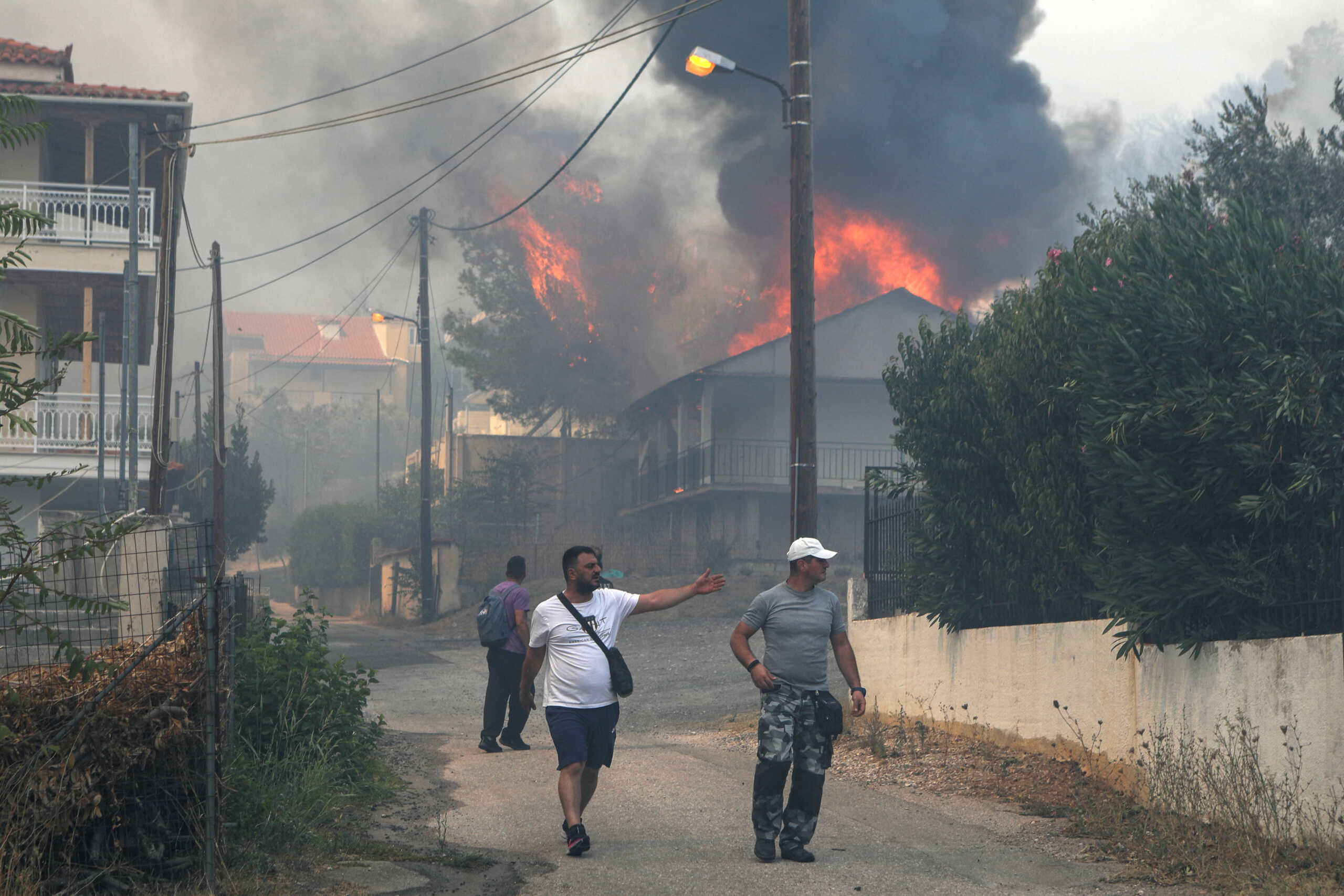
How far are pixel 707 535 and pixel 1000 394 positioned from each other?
24.4m

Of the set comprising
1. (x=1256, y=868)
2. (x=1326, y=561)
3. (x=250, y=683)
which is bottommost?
(x=1256, y=868)

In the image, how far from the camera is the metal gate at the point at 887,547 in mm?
12000

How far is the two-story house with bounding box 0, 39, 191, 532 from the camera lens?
2375cm

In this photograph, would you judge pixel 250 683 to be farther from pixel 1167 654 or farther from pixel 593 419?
pixel 593 419

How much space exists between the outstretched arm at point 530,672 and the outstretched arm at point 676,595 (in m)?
0.59

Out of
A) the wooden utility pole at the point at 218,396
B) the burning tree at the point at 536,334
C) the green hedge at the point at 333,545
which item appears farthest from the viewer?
the green hedge at the point at 333,545

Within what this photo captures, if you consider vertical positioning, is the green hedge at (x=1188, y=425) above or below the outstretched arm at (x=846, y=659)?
above

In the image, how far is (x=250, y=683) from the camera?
805 centimetres

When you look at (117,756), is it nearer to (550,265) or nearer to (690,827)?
(690,827)

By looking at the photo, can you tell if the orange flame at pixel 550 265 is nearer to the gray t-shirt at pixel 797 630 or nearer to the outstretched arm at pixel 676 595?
the outstretched arm at pixel 676 595

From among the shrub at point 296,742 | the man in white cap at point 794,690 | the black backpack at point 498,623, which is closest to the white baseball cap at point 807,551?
the man in white cap at point 794,690

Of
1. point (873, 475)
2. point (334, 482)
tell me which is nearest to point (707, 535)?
point (873, 475)

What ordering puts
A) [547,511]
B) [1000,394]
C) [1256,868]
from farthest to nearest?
[547,511]
[1000,394]
[1256,868]

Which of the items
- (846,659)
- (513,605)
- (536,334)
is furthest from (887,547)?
(536,334)
